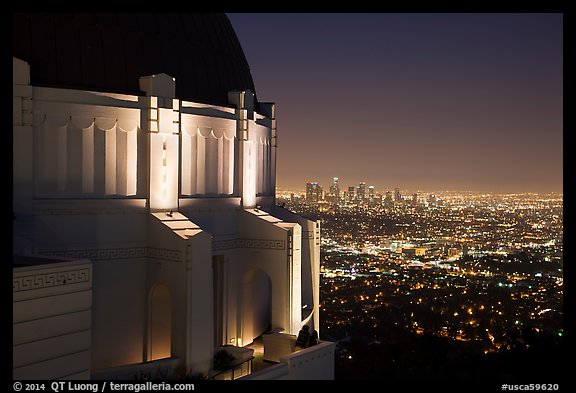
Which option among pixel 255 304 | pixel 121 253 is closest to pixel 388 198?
pixel 255 304

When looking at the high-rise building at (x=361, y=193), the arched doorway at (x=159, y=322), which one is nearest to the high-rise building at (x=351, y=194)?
the high-rise building at (x=361, y=193)

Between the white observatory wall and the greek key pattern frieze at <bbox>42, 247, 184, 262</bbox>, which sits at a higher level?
the white observatory wall

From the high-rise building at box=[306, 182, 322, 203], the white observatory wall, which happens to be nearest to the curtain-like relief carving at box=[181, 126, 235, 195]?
the white observatory wall

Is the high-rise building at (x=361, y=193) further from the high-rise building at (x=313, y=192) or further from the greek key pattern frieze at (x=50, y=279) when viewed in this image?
the greek key pattern frieze at (x=50, y=279)

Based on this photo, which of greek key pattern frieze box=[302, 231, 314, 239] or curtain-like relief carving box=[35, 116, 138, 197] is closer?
curtain-like relief carving box=[35, 116, 138, 197]

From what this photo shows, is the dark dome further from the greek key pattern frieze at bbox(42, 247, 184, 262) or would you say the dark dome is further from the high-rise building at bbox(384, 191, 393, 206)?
the high-rise building at bbox(384, 191, 393, 206)

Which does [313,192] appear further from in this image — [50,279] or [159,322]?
[50,279]
